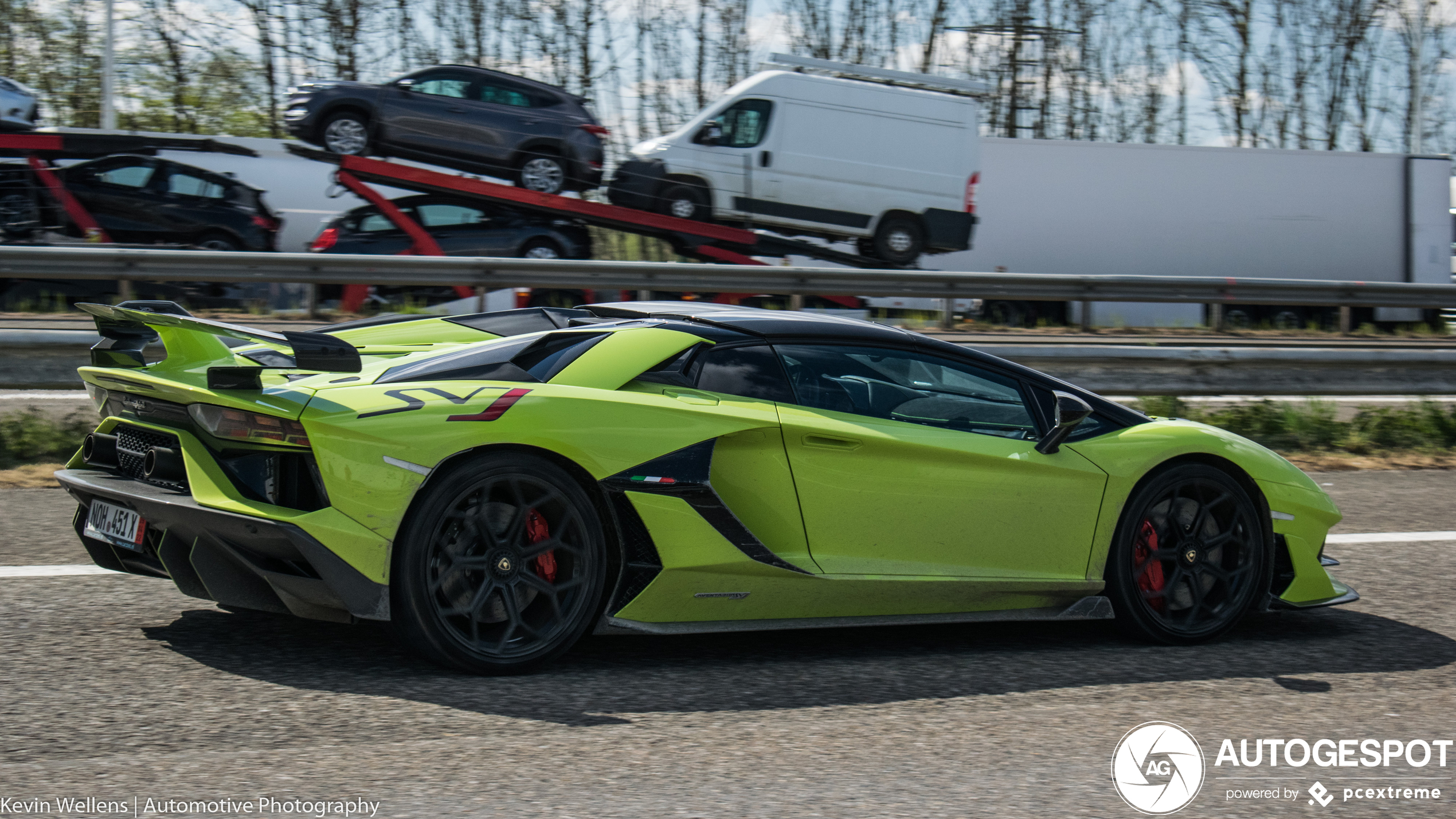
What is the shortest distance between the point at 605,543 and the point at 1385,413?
312 inches

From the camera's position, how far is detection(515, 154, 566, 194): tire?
1373 centimetres

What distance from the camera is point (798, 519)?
3936mm

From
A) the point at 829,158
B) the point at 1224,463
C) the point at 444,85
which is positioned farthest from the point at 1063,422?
the point at 444,85

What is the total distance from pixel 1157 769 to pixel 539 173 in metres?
11.5

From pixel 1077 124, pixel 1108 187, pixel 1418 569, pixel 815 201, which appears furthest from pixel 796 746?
pixel 1077 124

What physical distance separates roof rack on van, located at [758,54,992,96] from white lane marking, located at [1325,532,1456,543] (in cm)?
922

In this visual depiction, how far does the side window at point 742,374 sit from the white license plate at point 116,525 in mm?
1687

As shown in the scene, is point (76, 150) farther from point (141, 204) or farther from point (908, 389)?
point (908, 389)

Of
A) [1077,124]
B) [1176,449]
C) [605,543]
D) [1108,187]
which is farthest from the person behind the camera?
[1077,124]

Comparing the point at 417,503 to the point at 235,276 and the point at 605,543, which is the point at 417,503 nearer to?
the point at 605,543

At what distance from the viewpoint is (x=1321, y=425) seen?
363 inches

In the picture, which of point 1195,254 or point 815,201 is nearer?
point 815,201

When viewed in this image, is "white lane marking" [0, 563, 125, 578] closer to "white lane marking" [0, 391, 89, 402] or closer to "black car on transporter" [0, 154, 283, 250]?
"white lane marking" [0, 391, 89, 402]

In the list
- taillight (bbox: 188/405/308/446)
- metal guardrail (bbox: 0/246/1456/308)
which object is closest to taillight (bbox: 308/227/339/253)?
metal guardrail (bbox: 0/246/1456/308)
